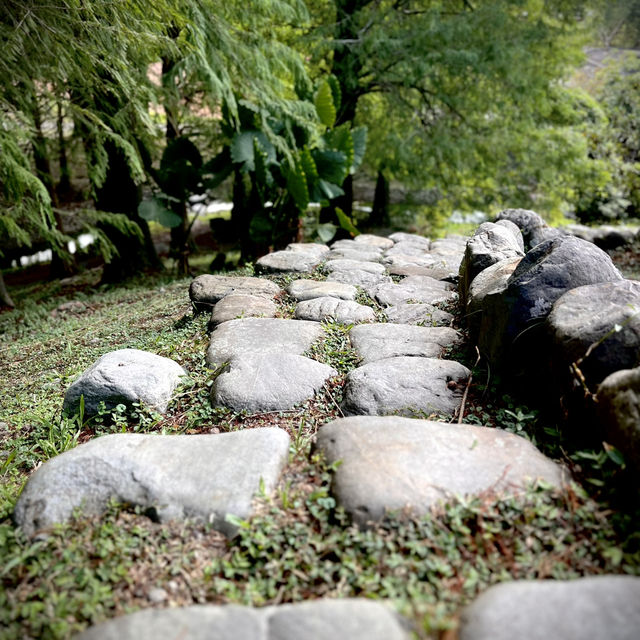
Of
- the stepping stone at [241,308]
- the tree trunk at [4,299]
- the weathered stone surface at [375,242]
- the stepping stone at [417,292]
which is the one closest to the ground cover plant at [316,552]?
the stepping stone at [241,308]

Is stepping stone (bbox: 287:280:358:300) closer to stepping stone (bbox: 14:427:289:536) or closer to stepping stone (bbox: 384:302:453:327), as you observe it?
stepping stone (bbox: 384:302:453:327)

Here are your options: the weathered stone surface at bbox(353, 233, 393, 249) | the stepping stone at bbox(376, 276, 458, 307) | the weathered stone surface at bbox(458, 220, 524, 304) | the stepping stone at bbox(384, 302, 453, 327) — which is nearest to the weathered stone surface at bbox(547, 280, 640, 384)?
the weathered stone surface at bbox(458, 220, 524, 304)

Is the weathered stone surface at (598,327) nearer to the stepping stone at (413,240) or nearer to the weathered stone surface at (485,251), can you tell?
the weathered stone surface at (485,251)

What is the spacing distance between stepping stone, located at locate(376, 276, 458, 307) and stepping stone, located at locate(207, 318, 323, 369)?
A: 83cm

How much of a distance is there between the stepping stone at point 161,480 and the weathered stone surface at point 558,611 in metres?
0.87

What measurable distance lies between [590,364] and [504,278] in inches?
35.1

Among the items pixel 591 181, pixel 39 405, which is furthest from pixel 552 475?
pixel 591 181

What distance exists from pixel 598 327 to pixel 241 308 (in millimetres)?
2392

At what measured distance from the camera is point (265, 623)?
133 centimetres

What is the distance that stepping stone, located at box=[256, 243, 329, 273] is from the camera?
15.8ft

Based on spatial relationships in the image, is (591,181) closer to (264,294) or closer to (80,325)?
(264,294)

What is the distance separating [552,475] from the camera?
188 centimetres

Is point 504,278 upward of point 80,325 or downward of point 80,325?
upward

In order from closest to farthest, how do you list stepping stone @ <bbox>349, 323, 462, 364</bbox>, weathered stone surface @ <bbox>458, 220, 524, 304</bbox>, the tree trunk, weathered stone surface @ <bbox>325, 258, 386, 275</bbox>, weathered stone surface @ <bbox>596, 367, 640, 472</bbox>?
weathered stone surface @ <bbox>596, 367, 640, 472</bbox>
stepping stone @ <bbox>349, 323, 462, 364</bbox>
weathered stone surface @ <bbox>458, 220, 524, 304</bbox>
weathered stone surface @ <bbox>325, 258, 386, 275</bbox>
the tree trunk
